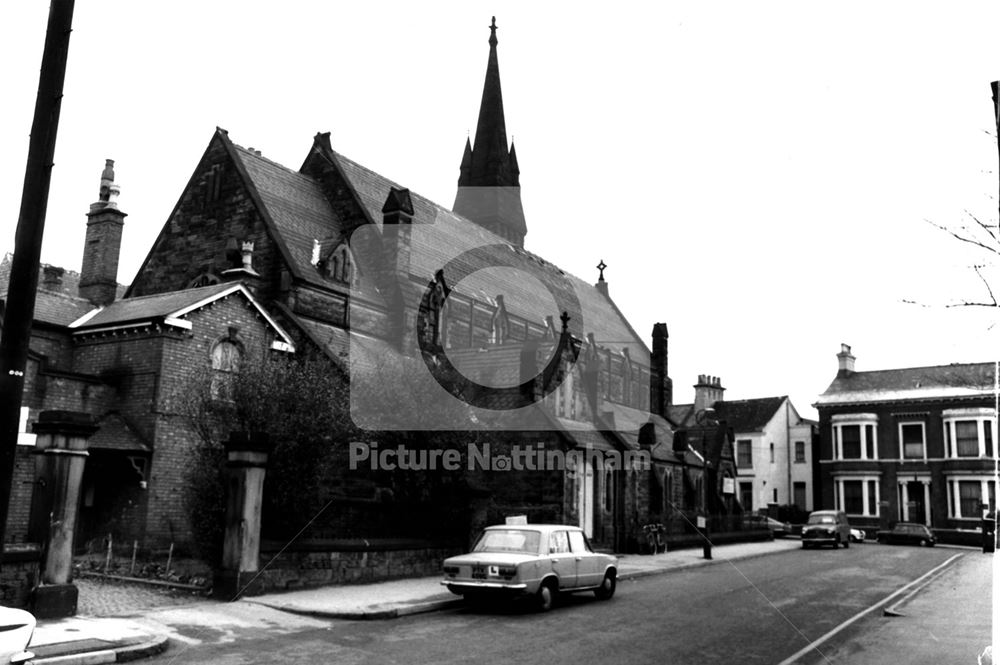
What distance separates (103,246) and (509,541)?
17538 millimetres

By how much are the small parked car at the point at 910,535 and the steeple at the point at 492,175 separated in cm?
2720

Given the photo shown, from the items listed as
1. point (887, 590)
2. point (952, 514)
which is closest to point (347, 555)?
point (887, 590)

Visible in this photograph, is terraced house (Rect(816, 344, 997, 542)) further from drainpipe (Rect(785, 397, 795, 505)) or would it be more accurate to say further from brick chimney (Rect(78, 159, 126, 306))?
brick chimney (Rect(78, 159, 126, 306))

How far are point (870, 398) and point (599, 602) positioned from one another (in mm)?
48063

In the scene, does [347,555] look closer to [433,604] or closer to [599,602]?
[433,604]

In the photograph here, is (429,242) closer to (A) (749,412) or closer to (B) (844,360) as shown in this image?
(A) (749,412)

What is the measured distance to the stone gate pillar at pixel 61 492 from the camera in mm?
12734

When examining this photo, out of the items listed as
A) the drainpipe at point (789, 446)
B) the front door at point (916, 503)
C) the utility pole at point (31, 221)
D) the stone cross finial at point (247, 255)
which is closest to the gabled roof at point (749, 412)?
the drainpipe at point (789, 446)

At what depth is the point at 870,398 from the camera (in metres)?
58.8

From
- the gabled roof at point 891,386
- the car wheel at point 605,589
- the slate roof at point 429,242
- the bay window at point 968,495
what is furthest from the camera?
the gabled roof at point 891,386

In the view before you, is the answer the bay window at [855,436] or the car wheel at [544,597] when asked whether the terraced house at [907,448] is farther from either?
the car wheel at [544,597]

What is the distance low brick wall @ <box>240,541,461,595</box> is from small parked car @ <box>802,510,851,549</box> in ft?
79.5

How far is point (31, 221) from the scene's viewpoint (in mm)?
7074

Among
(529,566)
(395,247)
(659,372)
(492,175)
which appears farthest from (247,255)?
(659,372)
